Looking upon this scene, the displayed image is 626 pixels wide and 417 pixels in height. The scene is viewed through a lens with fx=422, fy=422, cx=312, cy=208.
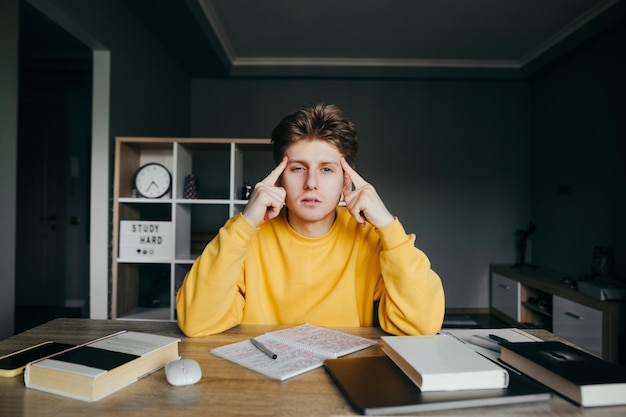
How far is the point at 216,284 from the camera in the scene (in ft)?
3.84

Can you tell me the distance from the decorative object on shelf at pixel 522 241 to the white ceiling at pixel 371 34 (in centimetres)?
168

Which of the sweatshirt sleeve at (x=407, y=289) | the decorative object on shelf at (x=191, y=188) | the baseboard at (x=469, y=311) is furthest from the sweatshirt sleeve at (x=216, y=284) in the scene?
the baseboard at (x=469, y=311)

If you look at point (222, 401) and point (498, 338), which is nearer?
point (222, 401)

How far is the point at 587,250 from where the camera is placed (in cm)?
363

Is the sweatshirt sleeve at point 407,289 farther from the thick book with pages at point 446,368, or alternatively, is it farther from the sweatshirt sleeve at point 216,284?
the sweatshirt sleeve at point 216,284

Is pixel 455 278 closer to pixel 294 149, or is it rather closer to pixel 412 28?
pixel 412 28

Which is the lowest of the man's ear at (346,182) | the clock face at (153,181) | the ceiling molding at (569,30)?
the man's ear at (346,182)

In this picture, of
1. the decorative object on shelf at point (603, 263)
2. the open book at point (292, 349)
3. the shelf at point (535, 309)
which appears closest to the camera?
the open book at point (292, 349)

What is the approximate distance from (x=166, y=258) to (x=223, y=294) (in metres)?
1.58

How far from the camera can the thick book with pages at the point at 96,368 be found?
728 mm

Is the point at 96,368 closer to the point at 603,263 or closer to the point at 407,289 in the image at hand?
the point at 407,289

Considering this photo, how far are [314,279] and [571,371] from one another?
0.79m

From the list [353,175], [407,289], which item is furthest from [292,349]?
[353,175]

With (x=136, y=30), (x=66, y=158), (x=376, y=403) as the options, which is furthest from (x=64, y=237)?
(x=376, y=403)
